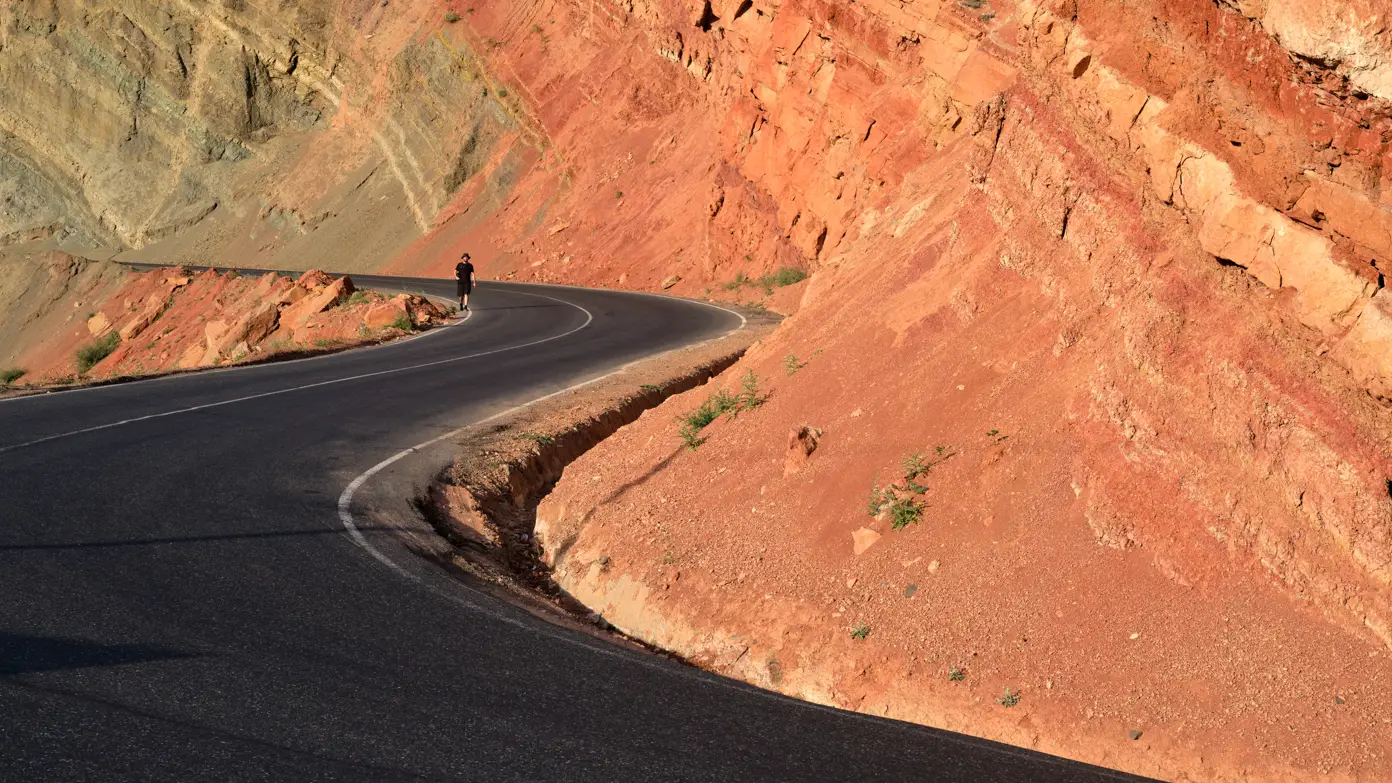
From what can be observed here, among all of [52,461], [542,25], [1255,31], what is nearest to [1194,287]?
[1255,31]

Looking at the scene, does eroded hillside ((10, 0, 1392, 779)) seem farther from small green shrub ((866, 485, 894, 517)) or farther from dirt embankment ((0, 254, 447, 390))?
dirt embankment ((0, 254, 447, 390))

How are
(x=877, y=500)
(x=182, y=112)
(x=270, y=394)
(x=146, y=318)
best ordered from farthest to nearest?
(x=182, y=112)
(x=146, y=318)
(x=270, y=394)
(x=877, y=500)

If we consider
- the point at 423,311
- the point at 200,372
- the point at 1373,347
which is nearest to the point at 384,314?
the point at 423,311

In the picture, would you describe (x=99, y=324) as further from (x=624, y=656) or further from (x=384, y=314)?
(x=624, y=656)

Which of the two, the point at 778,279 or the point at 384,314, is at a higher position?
the point at 778,279

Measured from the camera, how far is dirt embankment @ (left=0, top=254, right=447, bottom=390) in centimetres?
2883

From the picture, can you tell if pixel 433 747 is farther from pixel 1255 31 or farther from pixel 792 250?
pixel 792 250

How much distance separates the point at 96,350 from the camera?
128 ft

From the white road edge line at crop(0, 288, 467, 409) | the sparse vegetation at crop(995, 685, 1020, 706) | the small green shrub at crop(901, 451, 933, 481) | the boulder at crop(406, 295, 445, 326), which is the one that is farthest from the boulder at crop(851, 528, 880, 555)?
the boulder at crop(406, 295, 445, 326)

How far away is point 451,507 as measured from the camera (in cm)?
1216

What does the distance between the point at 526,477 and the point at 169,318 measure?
95.3ft

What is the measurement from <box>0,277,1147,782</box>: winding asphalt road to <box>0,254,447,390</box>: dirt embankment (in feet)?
34.1

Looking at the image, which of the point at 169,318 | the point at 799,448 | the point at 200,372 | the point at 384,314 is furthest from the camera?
the point at 169,318

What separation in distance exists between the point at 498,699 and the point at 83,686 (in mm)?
1958
